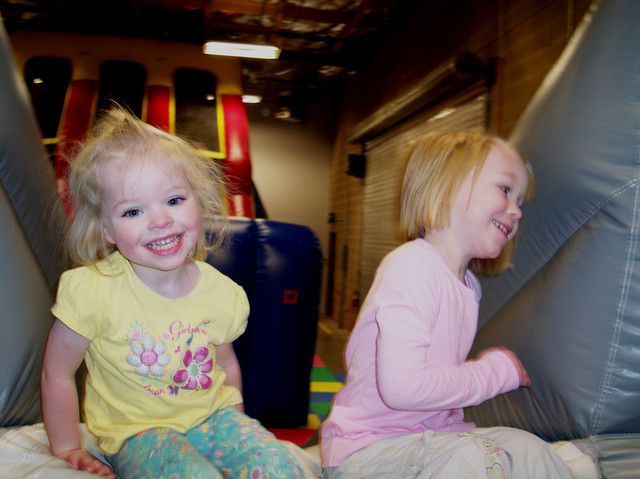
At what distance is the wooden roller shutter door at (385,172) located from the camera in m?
3.74

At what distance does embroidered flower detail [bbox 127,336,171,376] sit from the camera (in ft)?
3.40

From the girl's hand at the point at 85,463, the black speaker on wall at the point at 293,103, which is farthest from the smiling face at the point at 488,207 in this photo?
the black speaker on wall at the point at 293,103

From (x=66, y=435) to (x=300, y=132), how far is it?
6713 millimetres

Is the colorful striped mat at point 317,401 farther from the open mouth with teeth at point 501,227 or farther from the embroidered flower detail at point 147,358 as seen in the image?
the open mouth with teeth at point 501,227

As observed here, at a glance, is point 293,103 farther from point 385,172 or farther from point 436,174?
point 436,174

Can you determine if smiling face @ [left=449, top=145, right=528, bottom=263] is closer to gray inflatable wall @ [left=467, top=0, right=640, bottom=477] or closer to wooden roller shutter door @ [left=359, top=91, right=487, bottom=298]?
gray inflatable wall @ [left=467, top=0, right=640, bottom=477]

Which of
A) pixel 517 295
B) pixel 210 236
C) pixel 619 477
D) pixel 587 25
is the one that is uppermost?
pixel 587 25

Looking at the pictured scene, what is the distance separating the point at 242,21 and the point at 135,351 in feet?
16.4

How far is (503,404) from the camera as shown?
4.00 ft

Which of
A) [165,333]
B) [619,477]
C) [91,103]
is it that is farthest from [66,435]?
[91,103]

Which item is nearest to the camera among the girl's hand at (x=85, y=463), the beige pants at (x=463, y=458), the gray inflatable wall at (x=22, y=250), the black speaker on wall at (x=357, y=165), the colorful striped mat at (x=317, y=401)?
the beige pants at (x=463, y=458)

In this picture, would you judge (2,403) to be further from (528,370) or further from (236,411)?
(528,370)

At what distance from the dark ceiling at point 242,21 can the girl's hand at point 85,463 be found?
4.43 m

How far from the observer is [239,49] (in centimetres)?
479
